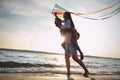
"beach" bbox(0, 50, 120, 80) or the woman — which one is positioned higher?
the woman

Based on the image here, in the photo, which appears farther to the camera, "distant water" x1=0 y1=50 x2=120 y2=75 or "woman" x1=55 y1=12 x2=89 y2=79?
"distant water" x1=0 y1=50 x2=120 y2=75

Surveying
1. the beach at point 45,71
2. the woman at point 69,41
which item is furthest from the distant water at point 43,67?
the woman at point 69,41

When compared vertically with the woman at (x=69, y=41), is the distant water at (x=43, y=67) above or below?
below

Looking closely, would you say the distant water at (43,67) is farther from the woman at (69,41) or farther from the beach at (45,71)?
the woman at (69,41)

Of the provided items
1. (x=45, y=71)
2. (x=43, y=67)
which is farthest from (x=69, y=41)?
(x=43, y=67)

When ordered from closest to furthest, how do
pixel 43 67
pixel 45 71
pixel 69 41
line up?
pixel 69 41, pixel 45 71, pixel 43 67

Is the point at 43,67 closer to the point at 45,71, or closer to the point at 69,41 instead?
the point at 45,71

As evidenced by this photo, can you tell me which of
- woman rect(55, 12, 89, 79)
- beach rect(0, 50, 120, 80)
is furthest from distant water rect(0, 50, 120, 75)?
woman rect(55, 12, 89, 79)

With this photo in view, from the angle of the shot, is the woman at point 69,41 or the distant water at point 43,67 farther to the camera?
the distant water at point 43,67

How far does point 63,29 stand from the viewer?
700cm

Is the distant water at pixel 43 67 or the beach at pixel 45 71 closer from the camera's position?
the beach at pixel 45 71

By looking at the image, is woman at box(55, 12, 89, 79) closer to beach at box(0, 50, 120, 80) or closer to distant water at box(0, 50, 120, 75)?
beach at box(0, 50, 120, 80)

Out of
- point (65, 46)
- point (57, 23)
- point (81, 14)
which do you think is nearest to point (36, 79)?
point (65, 46)

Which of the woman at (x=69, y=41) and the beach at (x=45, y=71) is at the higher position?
the woman at (x=69, y=41)
